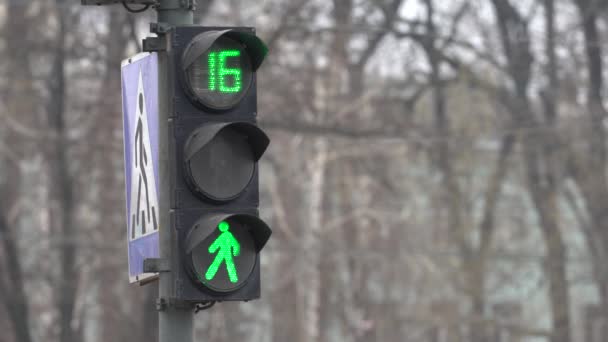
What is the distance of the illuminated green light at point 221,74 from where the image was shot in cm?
537

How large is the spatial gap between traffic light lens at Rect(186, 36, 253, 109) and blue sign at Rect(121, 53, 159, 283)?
0.69ft

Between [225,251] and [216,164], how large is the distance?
328mm

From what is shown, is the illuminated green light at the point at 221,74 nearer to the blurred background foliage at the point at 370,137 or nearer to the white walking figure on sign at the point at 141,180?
the white walking figure on sign at the point at 141,180

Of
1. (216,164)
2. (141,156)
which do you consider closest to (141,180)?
(141,156)

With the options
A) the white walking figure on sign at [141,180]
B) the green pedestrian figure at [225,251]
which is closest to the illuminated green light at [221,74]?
the white walking figure on sign at [141,180]

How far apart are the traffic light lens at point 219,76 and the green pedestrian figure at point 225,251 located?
Result: 0.48m

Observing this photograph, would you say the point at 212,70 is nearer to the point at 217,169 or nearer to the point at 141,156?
the point at 217,169

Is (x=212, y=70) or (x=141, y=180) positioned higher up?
(x=212, y=70)

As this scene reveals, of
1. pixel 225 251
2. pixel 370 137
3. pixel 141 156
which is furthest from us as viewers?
pixel 370 137

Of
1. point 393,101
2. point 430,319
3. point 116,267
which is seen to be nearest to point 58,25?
point 116,267

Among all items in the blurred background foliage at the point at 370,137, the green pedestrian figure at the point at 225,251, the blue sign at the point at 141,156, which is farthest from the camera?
the blurred background foliage at the point at 370,137

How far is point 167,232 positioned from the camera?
5.39 m

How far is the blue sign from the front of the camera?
5.54 metres

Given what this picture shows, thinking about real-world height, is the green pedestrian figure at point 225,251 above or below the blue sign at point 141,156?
below
